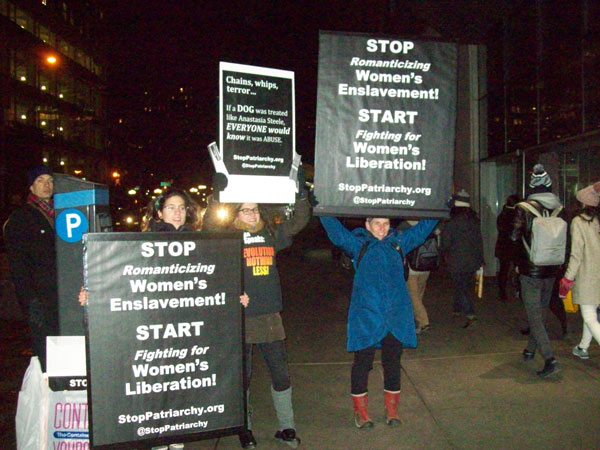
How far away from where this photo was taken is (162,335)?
12.8 ft

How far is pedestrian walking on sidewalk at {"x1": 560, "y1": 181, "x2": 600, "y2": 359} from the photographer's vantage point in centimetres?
639

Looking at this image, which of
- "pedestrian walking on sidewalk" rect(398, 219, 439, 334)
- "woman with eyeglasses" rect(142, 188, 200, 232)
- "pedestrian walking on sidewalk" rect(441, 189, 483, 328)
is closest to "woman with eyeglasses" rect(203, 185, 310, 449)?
"woman with eyeglasses" rect(142, 188, 200, 232)

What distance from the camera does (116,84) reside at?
7950 centimetres

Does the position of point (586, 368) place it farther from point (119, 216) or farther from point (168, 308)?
point (119, 216)

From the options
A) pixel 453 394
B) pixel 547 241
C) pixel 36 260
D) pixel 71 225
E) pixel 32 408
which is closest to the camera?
pixel 32 408

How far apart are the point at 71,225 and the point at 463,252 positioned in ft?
19.2

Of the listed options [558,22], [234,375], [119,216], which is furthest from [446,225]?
[119,216]

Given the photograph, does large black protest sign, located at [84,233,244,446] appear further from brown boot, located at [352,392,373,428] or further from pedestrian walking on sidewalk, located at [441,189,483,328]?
pedestrian walking on sidewalk, located at [441,189,483,328]

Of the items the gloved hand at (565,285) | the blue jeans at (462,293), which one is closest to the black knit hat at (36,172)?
the gloved hand at (565,285)

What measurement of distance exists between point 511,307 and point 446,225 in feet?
6.88

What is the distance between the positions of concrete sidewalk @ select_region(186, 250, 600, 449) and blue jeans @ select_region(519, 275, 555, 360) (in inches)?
14.2

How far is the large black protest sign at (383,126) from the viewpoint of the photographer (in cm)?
407

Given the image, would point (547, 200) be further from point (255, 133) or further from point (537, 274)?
point (255, 133)

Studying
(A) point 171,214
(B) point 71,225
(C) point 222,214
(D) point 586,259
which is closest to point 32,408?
(B) point 71,225
